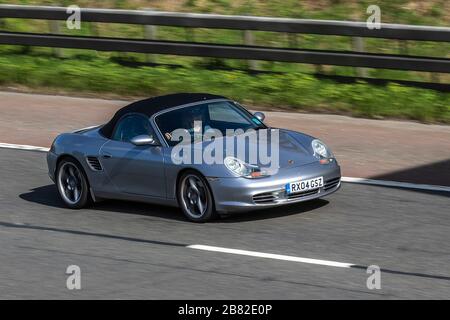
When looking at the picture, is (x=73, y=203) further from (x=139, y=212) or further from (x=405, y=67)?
(x=405, y=67)

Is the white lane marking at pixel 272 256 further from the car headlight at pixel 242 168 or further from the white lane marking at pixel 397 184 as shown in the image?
the white lane marking at pixel 397 184

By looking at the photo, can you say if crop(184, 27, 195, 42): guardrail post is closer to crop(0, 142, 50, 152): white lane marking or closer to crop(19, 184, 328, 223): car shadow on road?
crop(0, 142, 50, 152): white lane marking

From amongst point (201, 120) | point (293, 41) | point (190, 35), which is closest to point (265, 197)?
Answer: point (201, 120)

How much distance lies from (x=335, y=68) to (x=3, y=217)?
25.1ft

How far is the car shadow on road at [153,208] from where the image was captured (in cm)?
1121

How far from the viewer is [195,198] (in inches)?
433

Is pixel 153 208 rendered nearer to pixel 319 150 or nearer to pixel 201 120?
pixel 201 120

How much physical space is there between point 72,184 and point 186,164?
1.93 meters

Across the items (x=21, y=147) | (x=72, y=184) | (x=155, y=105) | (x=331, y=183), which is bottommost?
(x=21, y=147)

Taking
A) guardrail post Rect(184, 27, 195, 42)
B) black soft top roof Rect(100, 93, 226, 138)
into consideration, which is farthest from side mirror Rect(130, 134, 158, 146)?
guardrail post Rect(184, 27, 195, 42)

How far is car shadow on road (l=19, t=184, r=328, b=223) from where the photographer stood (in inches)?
441
